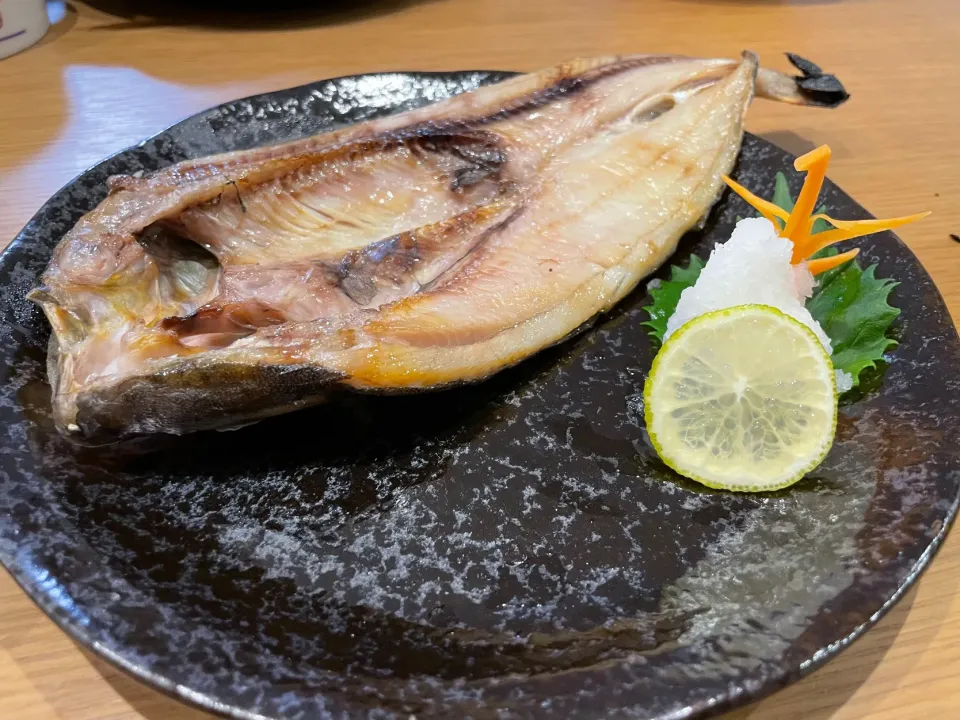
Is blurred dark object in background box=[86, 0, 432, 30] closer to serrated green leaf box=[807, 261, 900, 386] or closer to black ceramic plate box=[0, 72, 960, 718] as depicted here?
black ceramic plate box=[0, 72, 960, 718]

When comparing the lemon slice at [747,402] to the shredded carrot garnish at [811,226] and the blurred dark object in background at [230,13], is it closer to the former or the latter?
the shredded carrot garnish at [811,226]

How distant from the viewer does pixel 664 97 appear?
2318 millimetres

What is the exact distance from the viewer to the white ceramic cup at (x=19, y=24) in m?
3.19

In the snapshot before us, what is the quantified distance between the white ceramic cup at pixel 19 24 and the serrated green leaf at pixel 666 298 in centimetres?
311

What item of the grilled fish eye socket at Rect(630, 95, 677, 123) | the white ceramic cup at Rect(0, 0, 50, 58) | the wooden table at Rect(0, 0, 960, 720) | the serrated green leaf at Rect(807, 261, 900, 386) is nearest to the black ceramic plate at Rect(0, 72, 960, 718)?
the serrated green leaf at Rect(807, 261, 900, 386)

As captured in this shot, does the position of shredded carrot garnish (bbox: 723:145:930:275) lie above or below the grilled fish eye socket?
below

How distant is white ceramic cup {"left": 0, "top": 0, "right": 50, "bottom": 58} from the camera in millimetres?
3193

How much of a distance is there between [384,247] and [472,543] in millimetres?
748

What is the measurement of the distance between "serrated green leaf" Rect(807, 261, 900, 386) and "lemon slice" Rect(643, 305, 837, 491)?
11.3 inches

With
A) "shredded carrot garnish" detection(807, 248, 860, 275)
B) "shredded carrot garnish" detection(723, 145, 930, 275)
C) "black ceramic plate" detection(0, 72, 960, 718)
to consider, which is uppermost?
"shredded carrot garnish" detection(723, 145, 930, 275)

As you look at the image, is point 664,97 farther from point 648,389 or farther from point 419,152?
point 648,389

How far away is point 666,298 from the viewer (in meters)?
2.01

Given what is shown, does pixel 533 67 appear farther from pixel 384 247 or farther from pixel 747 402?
pixel 747 402

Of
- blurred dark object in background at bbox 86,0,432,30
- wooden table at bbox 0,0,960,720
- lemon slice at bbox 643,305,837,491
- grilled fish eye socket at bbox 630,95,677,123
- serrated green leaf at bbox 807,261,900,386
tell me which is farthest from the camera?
blurred dark object in background at bbox 86,0,432,30
